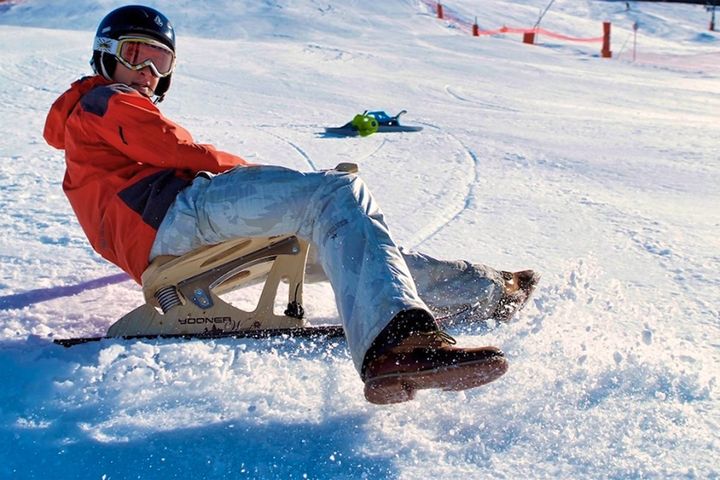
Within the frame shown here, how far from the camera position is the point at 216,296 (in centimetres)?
290

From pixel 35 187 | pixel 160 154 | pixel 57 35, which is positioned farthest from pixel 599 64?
pixel 160 154

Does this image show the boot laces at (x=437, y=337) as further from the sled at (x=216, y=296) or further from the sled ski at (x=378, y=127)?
the sled ski at (x=378, y=127)

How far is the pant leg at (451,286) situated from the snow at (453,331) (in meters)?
0.11

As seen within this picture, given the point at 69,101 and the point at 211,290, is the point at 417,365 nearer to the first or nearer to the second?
the point at 211,290

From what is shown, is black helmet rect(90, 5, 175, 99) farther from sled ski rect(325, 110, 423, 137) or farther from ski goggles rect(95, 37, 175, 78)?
sled ski rect(325, 110, 423, 137)

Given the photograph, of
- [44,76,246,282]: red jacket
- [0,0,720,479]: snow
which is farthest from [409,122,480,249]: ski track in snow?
[44,76,246,282]: red jacket

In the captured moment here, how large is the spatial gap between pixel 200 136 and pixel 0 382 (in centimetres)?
469

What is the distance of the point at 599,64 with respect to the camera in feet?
52.1

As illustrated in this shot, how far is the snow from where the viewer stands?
→ 208 cm

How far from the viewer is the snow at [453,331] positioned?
208 centimetres

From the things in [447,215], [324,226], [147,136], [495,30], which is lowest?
[495,30]

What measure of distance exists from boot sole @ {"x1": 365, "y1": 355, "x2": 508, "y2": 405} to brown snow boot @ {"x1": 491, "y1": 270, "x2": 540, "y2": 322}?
966mm

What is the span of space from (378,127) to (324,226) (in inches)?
207

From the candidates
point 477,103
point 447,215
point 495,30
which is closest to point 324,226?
point 447,215
